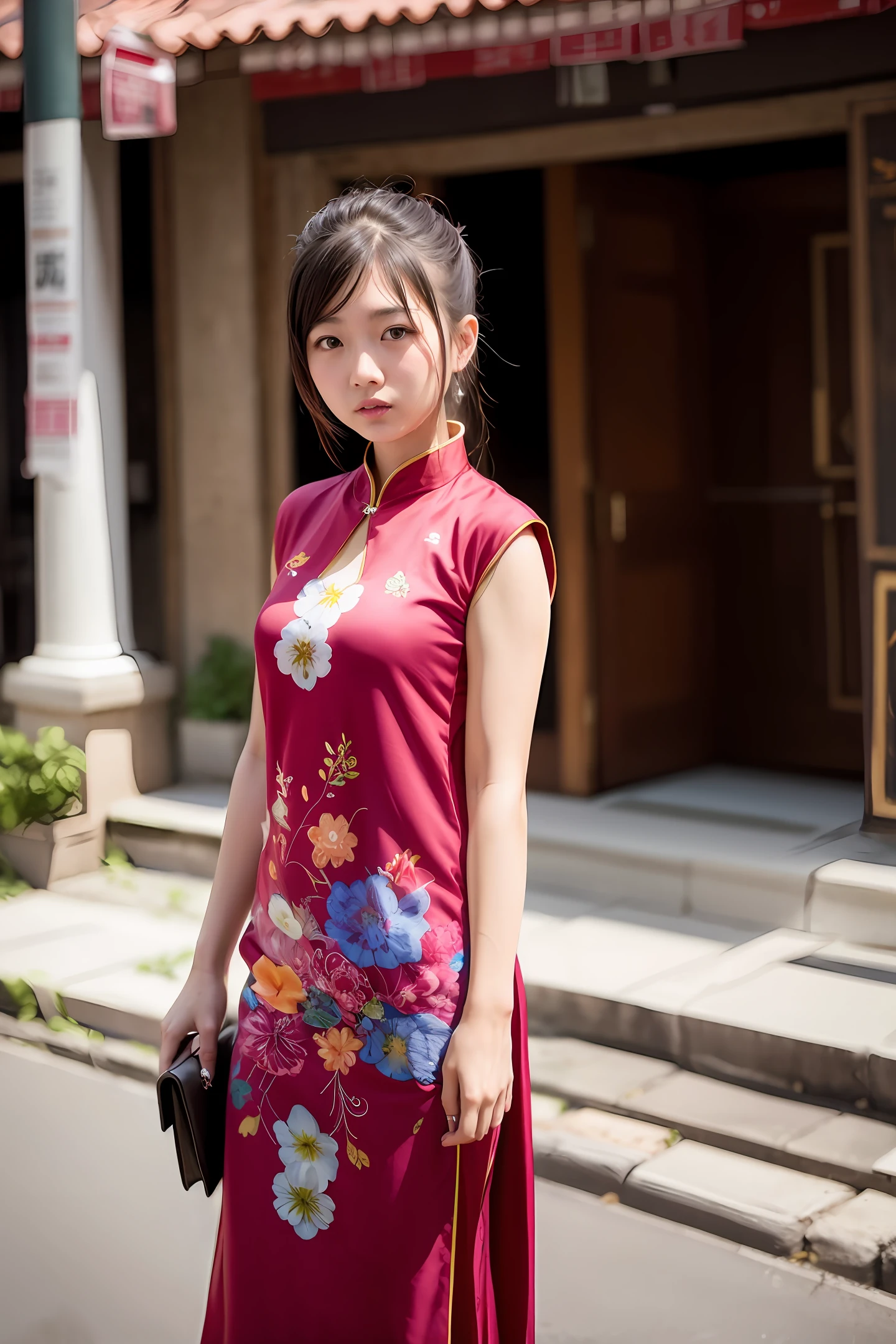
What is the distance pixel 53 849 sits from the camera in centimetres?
622

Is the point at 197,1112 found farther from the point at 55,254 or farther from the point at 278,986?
the point at 55,254

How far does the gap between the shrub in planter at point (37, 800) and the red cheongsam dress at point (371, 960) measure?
4403 millimetres

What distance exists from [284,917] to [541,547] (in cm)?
57

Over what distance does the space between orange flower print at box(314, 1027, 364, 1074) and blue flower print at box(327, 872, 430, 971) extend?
0.10 meters

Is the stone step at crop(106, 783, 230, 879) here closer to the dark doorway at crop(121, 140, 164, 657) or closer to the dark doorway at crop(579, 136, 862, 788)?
the dark doorway at crop(121, 140, 164, 657)

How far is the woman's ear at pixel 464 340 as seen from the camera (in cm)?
200

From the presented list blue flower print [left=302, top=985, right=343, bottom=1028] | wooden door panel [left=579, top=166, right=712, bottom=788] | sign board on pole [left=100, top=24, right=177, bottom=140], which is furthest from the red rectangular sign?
blue flower print [left=302, top=985, right=343, bottom=1028]

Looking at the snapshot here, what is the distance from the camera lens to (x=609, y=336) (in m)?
6.39

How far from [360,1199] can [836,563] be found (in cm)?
517

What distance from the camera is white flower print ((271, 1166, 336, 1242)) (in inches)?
76.5

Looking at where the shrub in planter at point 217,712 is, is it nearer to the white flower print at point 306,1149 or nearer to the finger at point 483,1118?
Answer: the white flower print at point 306,1149

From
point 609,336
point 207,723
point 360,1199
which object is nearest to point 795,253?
point 609,336

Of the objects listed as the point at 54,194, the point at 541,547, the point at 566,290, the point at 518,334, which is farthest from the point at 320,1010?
the point at 518,334

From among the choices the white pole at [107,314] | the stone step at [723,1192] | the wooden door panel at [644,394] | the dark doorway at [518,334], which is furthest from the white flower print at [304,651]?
the white pole at [107,314]
